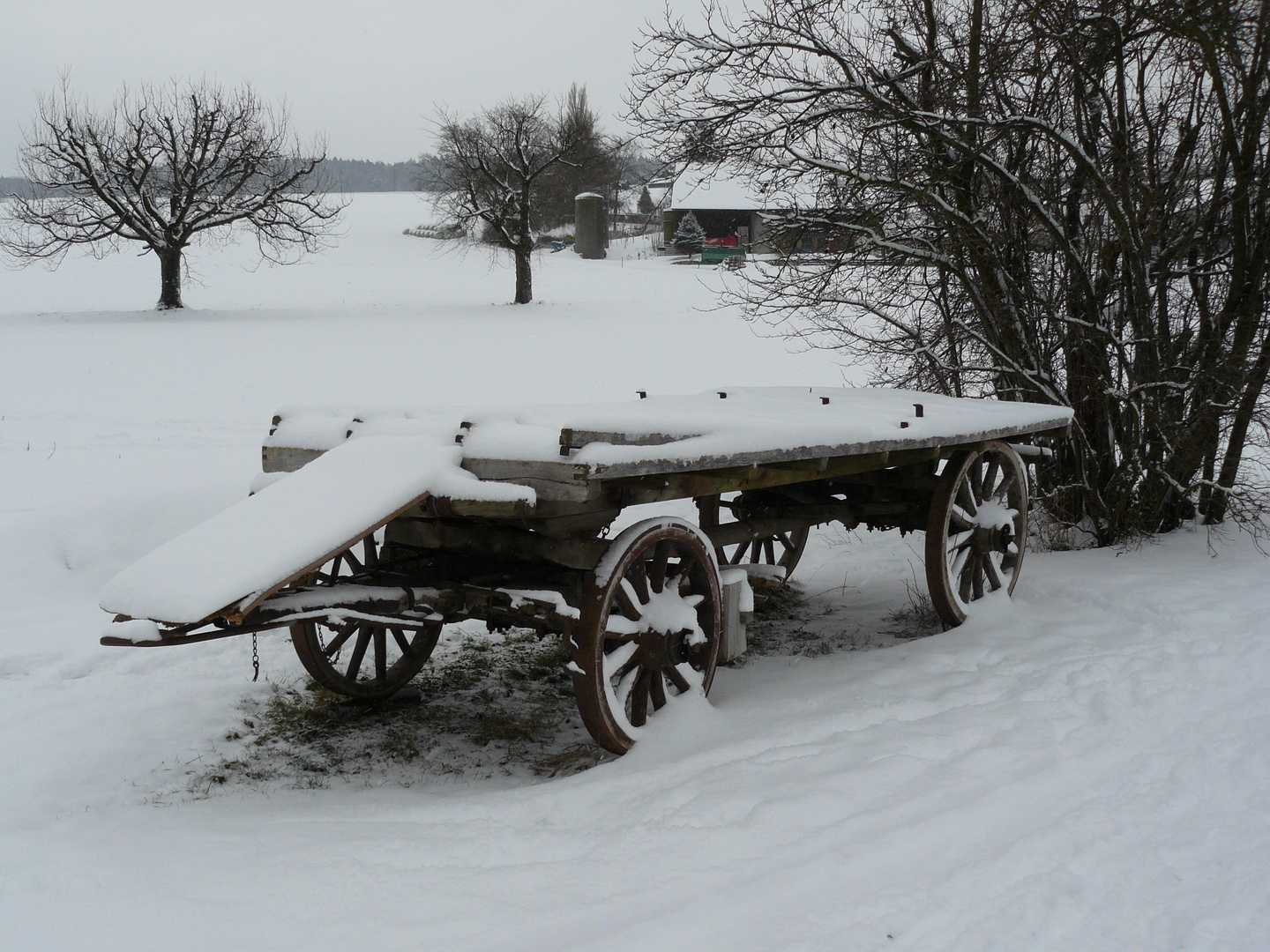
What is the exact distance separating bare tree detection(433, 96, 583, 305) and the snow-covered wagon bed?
24331 mm

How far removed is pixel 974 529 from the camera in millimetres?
5414

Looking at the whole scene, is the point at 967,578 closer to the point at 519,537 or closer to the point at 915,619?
the point at 915,619

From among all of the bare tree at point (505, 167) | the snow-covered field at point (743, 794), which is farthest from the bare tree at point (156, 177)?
the snow-covered field at point (743, 794)

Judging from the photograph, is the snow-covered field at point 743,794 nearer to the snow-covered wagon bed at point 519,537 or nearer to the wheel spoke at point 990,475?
the snow-covered wagon bed at point 519,537

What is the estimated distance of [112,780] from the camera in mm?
3396

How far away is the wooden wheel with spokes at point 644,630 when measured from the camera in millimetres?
3359

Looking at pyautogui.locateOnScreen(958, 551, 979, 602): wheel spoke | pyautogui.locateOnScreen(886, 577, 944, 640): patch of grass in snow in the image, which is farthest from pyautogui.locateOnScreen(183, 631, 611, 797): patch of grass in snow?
pyautogui.locateOnScreen(958, 551, 979, 602): wheel spoke

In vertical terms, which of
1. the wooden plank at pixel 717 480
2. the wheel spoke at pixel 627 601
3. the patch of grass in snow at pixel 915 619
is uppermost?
the wooden plank at pixel 717 480

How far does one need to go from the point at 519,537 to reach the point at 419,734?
105 centimetres

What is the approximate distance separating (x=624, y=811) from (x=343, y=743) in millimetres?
1475

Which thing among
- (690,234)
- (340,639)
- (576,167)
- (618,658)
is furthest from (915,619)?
(690,234)

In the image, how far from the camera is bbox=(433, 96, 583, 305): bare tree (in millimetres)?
27938

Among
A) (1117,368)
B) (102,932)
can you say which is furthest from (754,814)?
(1117,368)

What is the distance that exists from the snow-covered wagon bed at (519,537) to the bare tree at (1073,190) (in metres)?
→ 2.41
